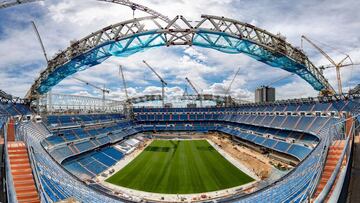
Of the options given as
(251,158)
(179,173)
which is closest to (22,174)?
(179,173)

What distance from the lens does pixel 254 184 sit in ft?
93.1

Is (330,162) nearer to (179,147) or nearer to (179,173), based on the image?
(179,173)

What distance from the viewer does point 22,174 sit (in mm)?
13609

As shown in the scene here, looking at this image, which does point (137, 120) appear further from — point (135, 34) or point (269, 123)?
point (135, 34)

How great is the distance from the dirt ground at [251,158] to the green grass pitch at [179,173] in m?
2.44

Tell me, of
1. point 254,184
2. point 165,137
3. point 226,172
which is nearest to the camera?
point 254,184

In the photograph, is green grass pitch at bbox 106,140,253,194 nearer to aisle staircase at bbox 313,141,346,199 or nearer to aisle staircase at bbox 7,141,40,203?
aisle staircase at bbox 313,141,346,199

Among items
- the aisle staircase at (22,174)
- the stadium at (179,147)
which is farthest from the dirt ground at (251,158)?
the aisle staircase at (22,174)

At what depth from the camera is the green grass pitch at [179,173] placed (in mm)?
28459

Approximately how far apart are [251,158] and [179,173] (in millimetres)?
15278

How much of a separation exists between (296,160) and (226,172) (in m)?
11.5

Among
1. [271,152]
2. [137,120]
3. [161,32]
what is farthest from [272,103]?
[137,120]

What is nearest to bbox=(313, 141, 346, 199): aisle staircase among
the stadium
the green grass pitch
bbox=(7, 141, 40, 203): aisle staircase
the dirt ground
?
the stadium

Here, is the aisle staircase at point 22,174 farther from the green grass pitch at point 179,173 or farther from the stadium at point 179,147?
the green grass pitch at point 179,173
